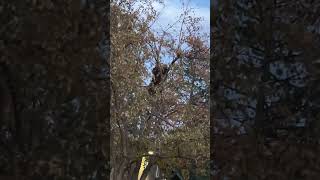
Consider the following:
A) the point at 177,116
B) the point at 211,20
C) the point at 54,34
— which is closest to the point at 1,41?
the point at 54,34

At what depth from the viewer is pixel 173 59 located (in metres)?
12.5

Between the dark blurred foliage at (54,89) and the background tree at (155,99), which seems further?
the background tree at (155,99)

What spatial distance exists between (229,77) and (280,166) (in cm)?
42

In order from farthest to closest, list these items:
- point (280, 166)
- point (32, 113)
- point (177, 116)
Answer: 1. point (177, 116)
2. point (32, 113)
3. point (280, 166)

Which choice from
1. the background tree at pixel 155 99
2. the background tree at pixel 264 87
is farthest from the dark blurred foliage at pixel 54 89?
the background tree at pixel 155 99

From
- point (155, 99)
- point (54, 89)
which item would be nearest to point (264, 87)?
point (54, 89)

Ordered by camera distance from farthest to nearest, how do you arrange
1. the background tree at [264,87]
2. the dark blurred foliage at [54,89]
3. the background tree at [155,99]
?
1. the background tree at [155,99]
2. the dark blurred foliage at [54,89]
3. the background tree at [264,87]

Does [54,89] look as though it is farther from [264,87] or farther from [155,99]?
[155,99]

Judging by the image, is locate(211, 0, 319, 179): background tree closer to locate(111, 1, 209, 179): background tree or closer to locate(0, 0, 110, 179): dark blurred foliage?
locate(0, 0, 110, 179): dark blurred foliage

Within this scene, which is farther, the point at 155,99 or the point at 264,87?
the point at 155,99

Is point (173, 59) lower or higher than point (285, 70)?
higher

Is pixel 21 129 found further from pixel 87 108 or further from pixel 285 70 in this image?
pixel 285 70

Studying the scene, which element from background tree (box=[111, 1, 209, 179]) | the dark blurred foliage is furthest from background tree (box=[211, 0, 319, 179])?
background tree (box=[111, 1, 209, 179])

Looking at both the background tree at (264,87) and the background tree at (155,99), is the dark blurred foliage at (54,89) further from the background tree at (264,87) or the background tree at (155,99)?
the background tree at (155,99)
